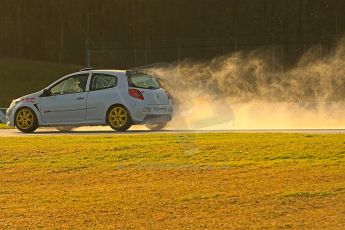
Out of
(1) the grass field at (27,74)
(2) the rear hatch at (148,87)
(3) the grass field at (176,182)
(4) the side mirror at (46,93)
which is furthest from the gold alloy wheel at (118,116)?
(1) the grass field at (27,74)

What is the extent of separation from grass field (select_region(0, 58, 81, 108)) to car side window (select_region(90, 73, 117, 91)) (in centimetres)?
2989

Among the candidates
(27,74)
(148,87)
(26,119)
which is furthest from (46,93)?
(27,74)

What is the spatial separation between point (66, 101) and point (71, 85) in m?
0.45

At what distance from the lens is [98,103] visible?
19938 millimetres

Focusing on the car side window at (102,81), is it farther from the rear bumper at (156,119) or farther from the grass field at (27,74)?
the grass field at (27,74)

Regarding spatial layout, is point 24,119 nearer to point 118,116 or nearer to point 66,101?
point 66,101

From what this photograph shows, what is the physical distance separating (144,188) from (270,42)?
36.2m

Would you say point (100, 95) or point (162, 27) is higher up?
point (162, 27)

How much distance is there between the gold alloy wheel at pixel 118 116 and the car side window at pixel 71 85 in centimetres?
96

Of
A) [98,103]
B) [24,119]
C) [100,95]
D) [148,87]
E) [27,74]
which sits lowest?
[24,119]

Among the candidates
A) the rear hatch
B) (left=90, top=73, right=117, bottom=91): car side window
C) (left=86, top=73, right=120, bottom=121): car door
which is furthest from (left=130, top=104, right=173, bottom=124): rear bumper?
(left=90, top=73, right=117, bottom=91): car side window

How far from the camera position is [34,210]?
34.2 feet

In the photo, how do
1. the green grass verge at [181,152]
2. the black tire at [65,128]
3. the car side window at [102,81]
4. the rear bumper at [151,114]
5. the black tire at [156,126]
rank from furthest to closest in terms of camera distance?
the black tire at [65,128]
the black tire at [156,126]
the car side window at [102,81]
the rear bumper at [151,114]
the green grass verge at [181,152]

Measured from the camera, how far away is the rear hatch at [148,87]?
19.9 metres
